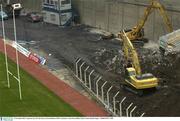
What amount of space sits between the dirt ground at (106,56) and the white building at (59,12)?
4.19 ft

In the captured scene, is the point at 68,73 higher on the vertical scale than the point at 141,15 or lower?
lower

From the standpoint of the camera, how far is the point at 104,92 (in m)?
41.5

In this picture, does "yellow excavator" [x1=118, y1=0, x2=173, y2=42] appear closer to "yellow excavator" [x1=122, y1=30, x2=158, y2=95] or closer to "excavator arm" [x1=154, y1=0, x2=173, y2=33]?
"excavator arm" [x1=154, y1=0, x2=173, y2=33]

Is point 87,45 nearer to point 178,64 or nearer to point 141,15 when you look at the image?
point 141,15

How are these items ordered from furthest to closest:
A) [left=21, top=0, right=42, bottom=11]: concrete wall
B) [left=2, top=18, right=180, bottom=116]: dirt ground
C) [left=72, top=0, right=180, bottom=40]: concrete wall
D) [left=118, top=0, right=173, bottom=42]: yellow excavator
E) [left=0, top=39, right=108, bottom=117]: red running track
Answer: [left=21, top=0, right=42, bottom=11]: concrete wall, [left=72, top=0, right=180, bottom=40]: concrete wall, [left=118, top=0, right=173, bottom=42]: yellow excavator, [left=2, top=18, right=180, bottom=116]: dirt ground, [left=0, top=39, right=108, bottom=117]: red running track

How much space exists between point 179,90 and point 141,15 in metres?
22.0

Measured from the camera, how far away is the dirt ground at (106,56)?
38.0m

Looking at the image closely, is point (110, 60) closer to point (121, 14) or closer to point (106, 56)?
point (106, 56)

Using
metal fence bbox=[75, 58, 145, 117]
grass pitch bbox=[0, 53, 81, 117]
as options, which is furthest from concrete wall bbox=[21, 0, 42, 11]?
grass pitch bbox=[0, 53, 81, 117]

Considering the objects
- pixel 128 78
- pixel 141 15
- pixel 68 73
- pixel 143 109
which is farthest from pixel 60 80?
pixel 141 15

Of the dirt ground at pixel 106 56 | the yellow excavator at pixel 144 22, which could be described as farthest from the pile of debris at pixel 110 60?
the yellow excavator at pixel 144 22

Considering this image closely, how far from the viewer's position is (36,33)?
2685 inches

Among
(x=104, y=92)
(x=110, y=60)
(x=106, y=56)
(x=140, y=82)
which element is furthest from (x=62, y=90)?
(x=106, y=56)

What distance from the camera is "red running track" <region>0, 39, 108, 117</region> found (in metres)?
36.7
